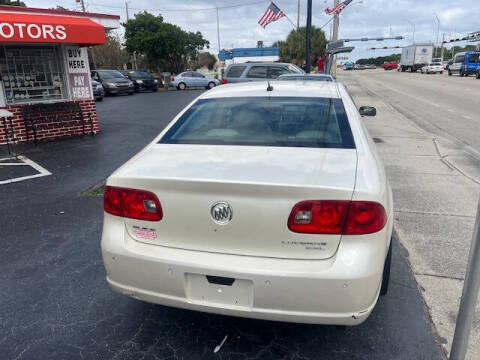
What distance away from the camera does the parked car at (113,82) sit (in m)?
26.1

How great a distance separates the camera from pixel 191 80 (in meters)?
32.7

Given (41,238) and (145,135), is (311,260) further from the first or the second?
(145,135)

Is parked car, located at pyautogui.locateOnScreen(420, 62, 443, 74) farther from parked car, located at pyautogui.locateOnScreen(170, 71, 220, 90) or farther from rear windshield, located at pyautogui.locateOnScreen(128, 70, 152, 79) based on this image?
rear windshield, located at pyautogui.locateOnScreen(128, 70, 152, 79)

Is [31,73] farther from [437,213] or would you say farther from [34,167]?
[437,213]

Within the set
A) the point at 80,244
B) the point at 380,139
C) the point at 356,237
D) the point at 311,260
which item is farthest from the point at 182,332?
the point at 380,139

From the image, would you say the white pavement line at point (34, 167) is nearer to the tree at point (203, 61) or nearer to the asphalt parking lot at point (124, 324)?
the asphalt parking lot at point (124, 324)

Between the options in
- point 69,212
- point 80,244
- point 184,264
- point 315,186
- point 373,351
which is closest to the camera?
point 315,186

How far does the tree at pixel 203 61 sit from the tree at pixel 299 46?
470 inches

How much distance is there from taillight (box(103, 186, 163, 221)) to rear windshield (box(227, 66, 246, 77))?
12.9 meters

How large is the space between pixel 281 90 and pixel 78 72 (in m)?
8.87

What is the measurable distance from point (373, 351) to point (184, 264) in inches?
54.0

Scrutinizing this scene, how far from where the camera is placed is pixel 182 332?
2.86 m

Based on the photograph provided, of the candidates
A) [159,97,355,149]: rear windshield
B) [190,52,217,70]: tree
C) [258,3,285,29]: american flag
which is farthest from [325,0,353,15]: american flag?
[190,52,217,70]: tree

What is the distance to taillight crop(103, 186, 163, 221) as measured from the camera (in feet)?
7.89
